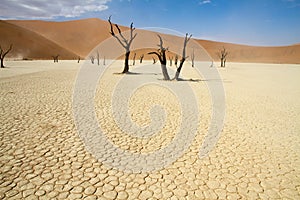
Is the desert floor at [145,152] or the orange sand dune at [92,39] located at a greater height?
the orange sand dune at [92,39]

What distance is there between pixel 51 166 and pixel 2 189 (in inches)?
36.6

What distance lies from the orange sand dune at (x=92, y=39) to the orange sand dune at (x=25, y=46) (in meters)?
12.4

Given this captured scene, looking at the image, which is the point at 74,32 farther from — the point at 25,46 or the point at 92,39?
the point at 25,46

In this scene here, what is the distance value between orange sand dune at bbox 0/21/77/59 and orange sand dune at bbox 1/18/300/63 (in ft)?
40.8

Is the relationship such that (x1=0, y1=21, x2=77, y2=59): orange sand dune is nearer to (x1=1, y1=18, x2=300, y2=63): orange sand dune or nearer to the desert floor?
(x1=1, y1=18, x2=300, y2=63): orange sand dune

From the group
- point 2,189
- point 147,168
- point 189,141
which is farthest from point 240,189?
point 2,189

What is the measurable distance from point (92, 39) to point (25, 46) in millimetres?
37348

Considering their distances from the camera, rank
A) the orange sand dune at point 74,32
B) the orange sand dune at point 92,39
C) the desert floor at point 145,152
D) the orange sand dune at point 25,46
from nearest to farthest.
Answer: the desert floor at point 145,152
the orange sand dune at point 25,46
the orange sand dune at point 92,39
the orange sand dune at point 74,32

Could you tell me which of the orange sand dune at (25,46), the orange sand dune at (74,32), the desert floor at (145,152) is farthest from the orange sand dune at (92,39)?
the desert floor at (145,152)

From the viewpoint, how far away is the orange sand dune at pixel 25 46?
6750 centimetres

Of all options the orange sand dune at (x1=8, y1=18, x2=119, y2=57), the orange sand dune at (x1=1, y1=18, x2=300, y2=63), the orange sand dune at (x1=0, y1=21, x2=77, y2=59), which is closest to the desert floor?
the orange sand dune at (x1=0, y1=21, x2=77, y2=59)

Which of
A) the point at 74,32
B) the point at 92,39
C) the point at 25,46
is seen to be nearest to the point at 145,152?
the point at 25,46

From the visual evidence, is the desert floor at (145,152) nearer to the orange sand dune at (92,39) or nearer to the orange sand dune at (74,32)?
the orange sand dune at (92,39)

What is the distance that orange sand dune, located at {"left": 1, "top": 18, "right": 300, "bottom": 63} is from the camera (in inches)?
3757
